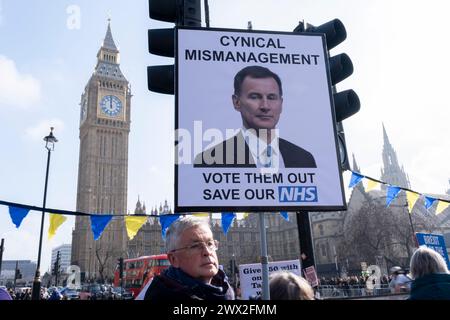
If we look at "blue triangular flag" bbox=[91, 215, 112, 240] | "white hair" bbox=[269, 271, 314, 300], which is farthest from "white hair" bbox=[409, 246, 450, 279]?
"blue triangular flag" bbox=[91, 215, 112, 240]

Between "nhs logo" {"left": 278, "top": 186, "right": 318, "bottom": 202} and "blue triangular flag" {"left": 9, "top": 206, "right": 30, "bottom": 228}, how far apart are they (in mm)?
9465

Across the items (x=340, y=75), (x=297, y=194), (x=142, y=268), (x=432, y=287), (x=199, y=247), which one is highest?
(x=340, y=75)

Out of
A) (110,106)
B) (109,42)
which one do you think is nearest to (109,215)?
(110,106)

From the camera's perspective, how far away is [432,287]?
2826 mm

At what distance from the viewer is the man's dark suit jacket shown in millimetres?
3068

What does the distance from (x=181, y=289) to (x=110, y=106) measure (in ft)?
328

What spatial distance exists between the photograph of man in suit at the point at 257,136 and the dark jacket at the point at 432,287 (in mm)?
1268

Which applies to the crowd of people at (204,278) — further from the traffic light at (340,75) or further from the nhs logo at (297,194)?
the traffic light at (340,75)

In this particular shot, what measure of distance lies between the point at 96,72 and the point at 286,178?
103 meters

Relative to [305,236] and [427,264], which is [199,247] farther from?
[427,264]

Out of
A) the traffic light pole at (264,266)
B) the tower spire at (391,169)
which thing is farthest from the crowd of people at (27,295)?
the tower spire at (391,169)

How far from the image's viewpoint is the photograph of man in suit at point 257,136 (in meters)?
3.10

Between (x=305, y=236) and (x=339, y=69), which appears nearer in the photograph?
(x=339, y=69)
